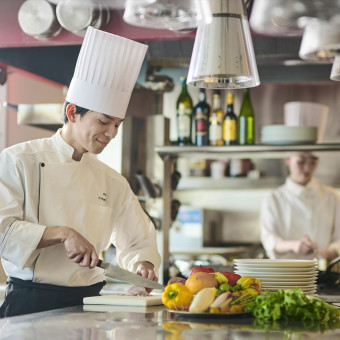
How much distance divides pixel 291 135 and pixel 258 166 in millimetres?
3367

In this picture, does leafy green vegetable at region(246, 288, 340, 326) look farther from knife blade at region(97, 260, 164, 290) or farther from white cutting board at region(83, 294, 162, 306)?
knife blade at region(97, 260, 164, 290)

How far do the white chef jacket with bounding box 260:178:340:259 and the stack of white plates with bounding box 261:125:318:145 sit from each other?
1117mm

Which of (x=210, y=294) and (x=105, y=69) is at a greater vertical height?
(x=105, y=69)

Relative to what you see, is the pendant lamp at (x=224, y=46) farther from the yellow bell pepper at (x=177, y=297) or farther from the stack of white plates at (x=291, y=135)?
the stack of white plates at (x=291, y=135)

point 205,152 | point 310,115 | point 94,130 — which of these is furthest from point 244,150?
Answer: point 94,130

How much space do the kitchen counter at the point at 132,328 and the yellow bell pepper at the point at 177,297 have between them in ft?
0.15

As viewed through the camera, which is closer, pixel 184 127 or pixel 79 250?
pixel 79 250

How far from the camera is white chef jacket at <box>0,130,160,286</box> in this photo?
282 centimetres

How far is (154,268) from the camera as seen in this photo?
3139 millimetres

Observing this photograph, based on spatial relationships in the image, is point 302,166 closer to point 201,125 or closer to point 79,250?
point 201,125

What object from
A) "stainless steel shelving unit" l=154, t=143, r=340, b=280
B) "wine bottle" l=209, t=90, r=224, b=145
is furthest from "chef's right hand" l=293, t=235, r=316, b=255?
"wine bottle" l=209, t=90, r=224, b=145

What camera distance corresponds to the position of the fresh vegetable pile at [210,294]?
2195mm

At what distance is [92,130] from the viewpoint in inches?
121

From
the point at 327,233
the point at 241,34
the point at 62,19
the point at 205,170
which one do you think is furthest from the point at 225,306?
the point at 205,170
